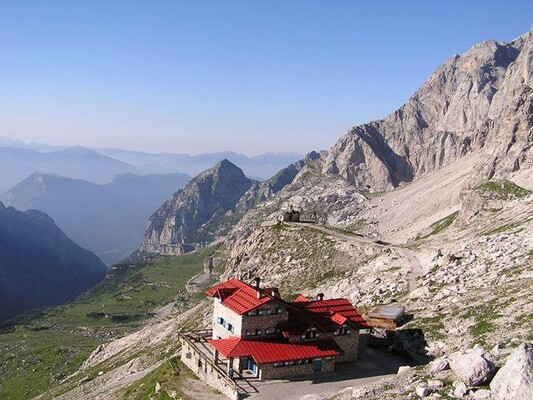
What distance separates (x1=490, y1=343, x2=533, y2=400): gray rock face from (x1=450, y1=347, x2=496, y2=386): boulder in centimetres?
213

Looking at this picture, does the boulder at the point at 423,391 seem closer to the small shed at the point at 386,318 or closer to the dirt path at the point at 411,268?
the small shed at the point at 386,318

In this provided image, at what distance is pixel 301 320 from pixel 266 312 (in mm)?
4342

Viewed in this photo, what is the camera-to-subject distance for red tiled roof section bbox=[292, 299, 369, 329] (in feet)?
207

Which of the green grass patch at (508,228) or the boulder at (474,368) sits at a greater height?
the green grass patch at (508,228)

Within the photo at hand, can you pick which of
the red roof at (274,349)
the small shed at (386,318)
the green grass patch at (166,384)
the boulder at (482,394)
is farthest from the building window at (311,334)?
the boulder at (482,394)

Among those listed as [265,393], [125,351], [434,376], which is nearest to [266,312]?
[265,393]

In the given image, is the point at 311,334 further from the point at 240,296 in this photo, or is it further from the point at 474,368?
the point at 474,368

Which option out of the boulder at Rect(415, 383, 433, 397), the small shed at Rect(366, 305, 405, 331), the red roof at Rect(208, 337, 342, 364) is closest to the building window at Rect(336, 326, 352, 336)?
the red roof at Rect(208, 337, 342, 364)

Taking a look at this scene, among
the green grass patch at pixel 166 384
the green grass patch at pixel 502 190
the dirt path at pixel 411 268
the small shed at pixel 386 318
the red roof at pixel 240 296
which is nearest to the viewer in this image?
the green grass patch at pixel 166 384

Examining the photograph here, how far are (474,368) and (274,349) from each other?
81.4ft

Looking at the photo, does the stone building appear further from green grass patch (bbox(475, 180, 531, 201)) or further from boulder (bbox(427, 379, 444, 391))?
green grass patch (bbox(475, 180, 531, 201))

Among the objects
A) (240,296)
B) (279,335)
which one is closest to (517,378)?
(279,335)

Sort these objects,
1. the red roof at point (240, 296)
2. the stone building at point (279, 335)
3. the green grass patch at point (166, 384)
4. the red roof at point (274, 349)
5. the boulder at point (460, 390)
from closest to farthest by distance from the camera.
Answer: the boulder at point (460, 390)
the red roof at point (274, 349)
the stone building at point (279, 335)
the green grass patch at point (166, 384)
the red roof at point (240, 296)

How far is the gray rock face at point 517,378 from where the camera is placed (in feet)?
108
